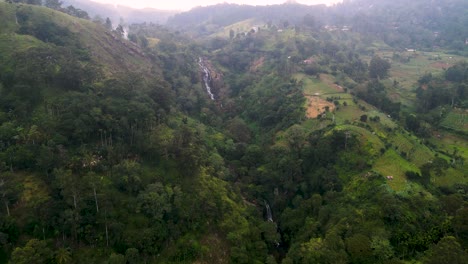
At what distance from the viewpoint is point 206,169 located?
46.4m

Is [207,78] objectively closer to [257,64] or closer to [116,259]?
[257,64]

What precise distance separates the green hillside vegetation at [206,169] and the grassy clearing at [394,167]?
216mm

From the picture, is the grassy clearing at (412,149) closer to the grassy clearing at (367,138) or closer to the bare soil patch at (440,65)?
the grassy clearing at (367,138)

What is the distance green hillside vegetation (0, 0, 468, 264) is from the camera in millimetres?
33156

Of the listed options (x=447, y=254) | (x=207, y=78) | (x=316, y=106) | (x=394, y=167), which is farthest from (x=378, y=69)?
(x=447, y=254)

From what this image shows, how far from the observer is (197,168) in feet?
147

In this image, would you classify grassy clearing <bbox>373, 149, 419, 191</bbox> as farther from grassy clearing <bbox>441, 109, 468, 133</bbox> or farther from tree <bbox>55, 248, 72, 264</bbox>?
tree <bbox>55, 248, 72, 264</bbox>

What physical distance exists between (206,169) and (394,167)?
2352cm

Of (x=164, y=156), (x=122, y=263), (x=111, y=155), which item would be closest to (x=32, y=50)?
(x=111, y=155)

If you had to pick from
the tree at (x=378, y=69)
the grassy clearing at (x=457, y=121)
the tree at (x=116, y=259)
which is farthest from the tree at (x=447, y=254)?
the tree at (x=378, y=69)

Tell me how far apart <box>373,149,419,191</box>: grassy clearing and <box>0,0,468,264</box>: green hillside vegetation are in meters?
0.22

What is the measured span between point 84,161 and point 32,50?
2061 cm

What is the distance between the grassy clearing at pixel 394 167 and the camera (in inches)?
1625

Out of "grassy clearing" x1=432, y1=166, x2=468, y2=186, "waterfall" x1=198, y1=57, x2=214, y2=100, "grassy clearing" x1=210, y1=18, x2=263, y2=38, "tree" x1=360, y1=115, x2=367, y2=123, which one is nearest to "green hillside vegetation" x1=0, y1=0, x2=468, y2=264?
"grassy clearing" x1=432, y1=166, x2=468, y2=186
